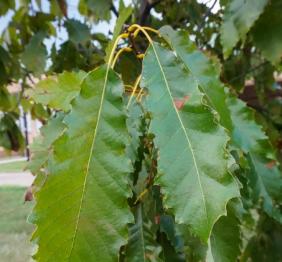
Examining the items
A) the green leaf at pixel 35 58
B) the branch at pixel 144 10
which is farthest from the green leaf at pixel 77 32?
the branch at pixel 144 10

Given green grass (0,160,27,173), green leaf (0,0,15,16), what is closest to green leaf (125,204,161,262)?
green leaf (0,0,15,16)

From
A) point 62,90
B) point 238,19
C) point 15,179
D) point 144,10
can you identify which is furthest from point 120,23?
point 15,179

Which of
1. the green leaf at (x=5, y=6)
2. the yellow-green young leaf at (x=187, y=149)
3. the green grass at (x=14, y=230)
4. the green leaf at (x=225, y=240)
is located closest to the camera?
the yellow-green young leaf at (x=187, y=149)

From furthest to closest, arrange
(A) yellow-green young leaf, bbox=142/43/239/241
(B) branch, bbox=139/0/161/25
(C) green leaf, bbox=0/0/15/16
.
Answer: (C) green leaf, bbox=0/0/15/16, (B) branch, bbox=139/0/161/25, (A) yellow-green young leaf, bbox=142/43/239/241

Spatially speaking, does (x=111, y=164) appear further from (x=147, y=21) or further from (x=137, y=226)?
(x=147, y=21)

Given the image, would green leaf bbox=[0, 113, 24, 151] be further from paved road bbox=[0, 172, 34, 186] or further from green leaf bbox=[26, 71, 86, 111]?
paved road bbox=[0, 172, 34, 186]

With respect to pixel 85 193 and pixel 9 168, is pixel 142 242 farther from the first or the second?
pixel 9 168

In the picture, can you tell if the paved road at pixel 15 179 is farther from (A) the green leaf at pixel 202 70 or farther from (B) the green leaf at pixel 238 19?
(A) the green leaf at pixel 202 70
